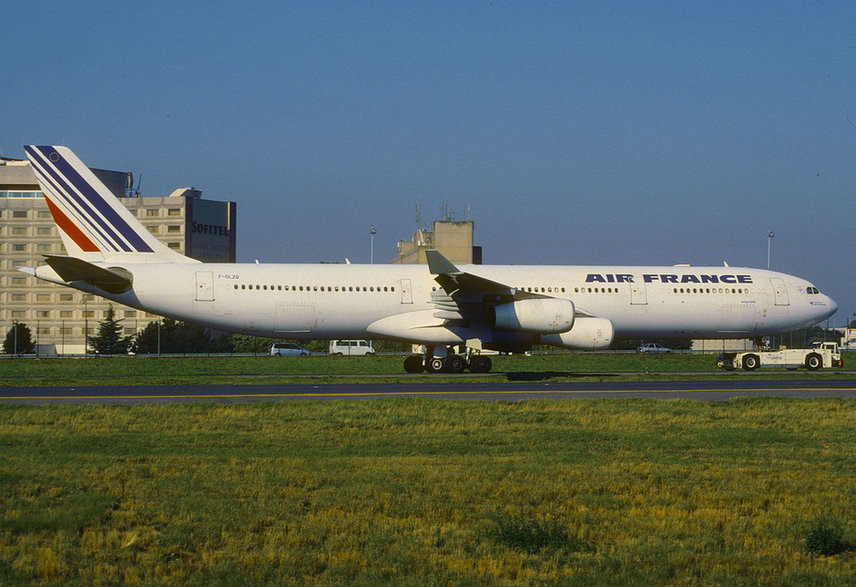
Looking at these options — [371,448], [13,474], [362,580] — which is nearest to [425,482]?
[371,448]

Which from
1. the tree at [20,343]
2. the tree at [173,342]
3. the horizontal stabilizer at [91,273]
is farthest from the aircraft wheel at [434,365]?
the tree at [20,343]

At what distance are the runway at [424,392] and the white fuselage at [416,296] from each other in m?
6.07

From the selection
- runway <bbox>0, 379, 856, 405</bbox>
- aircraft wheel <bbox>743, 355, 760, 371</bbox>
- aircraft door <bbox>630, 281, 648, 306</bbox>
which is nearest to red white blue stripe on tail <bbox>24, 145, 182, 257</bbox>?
runway <bbox>0, 379, 856, 405</bbox>

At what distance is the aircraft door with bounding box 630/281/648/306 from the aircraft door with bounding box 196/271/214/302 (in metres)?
16.0

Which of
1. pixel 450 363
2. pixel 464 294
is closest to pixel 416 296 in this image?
pixel 464 294

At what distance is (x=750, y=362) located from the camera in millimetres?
41906

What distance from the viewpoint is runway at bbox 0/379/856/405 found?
79.9 ft

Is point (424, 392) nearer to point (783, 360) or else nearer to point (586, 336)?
point (586, 336)

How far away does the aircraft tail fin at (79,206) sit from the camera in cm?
3466

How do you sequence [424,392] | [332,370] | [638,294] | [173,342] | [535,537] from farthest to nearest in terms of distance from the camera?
[173,342]
[332,370]
[638,294]
[424,392]
[535,537]

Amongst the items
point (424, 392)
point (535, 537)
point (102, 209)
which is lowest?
point (535, 537)

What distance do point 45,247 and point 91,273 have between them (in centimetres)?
9965

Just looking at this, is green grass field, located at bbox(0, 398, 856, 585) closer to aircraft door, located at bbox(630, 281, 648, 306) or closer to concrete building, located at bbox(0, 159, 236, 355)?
aircraft door, located at bbox(630, 281, 648, 306)

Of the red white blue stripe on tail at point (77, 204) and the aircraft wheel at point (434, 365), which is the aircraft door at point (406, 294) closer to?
the aircraft wheel at point (434, 365)
